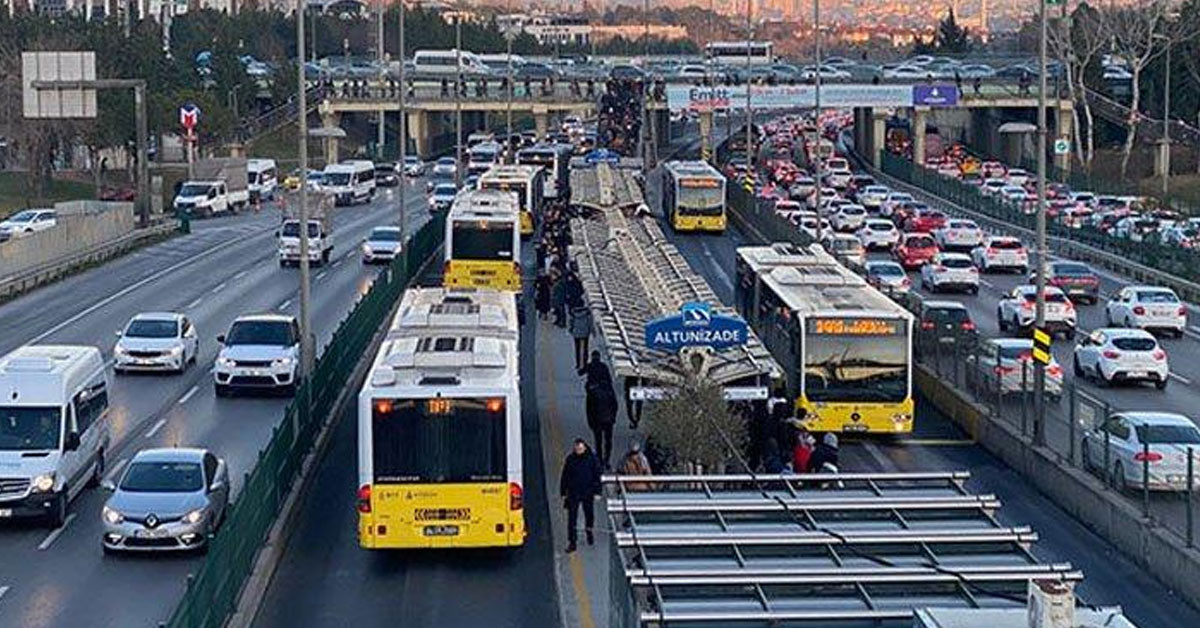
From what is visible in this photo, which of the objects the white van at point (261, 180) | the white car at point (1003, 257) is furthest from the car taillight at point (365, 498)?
the white van at point (261, 180)

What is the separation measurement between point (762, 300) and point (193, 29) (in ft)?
460

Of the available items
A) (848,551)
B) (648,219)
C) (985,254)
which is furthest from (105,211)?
(848,551)

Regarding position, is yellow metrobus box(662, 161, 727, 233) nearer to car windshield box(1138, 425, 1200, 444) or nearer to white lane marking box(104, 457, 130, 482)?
white lane marking box(104, 457, 130, 482)

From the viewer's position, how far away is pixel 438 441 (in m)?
24.2

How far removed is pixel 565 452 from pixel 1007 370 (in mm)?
8076

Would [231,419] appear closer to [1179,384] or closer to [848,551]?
[1179,384]

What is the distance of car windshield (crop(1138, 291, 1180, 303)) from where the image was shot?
51.9 metres

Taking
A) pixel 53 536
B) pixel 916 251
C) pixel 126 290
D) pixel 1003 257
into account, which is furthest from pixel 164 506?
pixel 916 251

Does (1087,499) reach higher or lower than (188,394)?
higher

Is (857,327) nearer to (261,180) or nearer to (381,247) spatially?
(381,247)

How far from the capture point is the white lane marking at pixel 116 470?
3124 cm

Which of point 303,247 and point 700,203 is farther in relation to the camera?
point 700,203

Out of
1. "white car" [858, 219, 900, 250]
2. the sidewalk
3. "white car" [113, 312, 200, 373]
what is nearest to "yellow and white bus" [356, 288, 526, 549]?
the sidewalk

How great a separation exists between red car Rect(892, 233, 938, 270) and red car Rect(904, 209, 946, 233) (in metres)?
7.43
